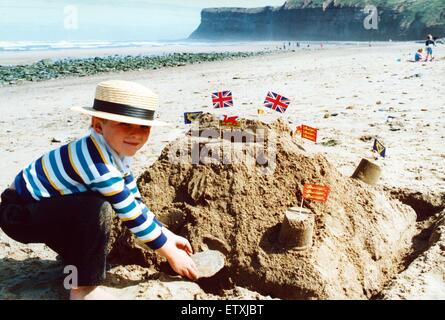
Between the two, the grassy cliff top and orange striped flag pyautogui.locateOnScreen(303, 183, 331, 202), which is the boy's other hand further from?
the grassy cliff top

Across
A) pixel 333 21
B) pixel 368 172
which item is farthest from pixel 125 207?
pixel 333 21

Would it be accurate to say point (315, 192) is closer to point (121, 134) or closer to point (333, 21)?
point (121, 134)

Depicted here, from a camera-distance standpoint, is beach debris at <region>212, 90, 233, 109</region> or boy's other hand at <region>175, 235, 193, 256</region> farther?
beach debris at <region>212, 90, 233, 109</region>

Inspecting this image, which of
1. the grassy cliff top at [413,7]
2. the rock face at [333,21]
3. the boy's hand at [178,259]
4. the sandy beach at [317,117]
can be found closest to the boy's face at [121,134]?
the sandy beach at [317,117]

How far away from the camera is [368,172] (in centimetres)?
→ 356

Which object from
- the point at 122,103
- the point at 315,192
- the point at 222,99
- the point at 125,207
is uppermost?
the point at 122,103

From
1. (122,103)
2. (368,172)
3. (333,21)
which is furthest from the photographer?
(333,21)

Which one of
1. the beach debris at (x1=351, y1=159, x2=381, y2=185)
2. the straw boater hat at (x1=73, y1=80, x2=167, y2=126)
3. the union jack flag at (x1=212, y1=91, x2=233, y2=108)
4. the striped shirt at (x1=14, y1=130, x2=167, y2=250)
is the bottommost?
the beach debris at (x1=351, y1=159, x2=381, y2=185)

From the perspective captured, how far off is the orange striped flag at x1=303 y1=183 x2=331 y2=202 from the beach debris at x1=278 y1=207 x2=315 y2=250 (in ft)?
0.39

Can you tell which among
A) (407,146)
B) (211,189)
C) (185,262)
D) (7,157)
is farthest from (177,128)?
(185,262)

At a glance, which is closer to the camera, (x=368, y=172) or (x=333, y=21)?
(x=368, y=172)

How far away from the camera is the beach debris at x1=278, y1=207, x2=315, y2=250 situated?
2.54 metres

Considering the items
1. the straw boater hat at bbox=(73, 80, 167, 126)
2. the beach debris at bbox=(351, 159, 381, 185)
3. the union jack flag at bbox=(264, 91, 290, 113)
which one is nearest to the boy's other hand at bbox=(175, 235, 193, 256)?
the straw boater hat at bbox=(73, 80, 167, 126)

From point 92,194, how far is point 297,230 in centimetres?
122
